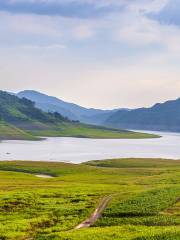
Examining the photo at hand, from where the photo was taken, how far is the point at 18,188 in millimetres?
94062

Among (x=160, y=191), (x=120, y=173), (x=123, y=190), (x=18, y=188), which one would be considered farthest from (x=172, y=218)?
(x=120, y=173)

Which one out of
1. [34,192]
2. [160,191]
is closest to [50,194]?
[34,192]

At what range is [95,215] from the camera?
2623 inches

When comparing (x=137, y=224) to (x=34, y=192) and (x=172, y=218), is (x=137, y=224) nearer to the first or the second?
(x=172, y=218)

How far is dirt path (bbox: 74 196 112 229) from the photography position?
61400 mm

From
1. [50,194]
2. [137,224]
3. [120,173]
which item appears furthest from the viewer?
[120,173]

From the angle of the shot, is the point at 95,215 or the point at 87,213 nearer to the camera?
the point at 95,215

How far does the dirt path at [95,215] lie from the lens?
201 ft

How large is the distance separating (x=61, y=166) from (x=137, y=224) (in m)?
100

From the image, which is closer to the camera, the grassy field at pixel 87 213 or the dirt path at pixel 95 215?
the grassy field at pixel 87 213

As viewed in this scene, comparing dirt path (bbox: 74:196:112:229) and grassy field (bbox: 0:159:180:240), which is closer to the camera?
grassy field (bbox: 0:159:180:240)

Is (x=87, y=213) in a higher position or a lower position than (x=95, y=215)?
higher

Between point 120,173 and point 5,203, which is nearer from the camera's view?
point 5,203

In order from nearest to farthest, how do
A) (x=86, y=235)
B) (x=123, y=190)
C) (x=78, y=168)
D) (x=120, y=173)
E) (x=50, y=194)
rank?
(x=86, y=235), (x=50, y=194), (x=123, y=190), (x=120, y=173), (x=78, y=168)
